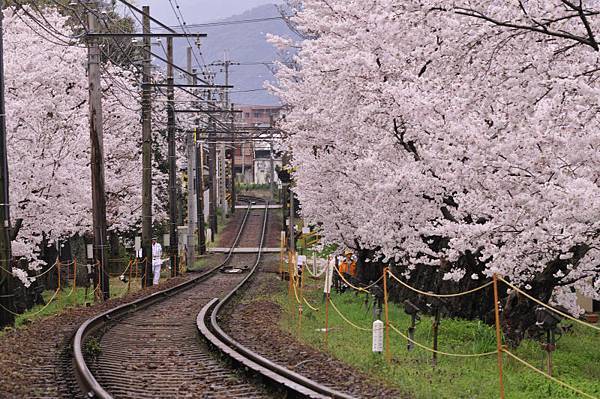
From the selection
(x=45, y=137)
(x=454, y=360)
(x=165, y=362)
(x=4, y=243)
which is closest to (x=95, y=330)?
(x=4, y=243)

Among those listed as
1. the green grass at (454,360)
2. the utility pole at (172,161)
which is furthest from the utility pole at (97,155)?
the utility pole at (172,161)

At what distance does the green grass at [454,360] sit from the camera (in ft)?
36.4

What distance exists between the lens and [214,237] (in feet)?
237

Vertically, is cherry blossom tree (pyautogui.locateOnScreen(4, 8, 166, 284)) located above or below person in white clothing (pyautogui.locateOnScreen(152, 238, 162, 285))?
above

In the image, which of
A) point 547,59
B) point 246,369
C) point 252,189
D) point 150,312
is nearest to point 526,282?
point 547,59

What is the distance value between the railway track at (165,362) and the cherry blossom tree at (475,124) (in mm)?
4137

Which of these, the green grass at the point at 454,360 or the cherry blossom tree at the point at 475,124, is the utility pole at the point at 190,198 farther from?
the cherry blossom tree at the point at 475,124

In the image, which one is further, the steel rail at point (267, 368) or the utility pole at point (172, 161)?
the utility pole at point (172, 161)

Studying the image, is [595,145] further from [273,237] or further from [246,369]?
[273,237]

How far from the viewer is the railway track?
10.5m

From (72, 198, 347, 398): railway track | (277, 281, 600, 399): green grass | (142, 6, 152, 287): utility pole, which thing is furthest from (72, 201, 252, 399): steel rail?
(277, 281, 600, 399): green grass

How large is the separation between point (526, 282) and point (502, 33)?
18.6 ft

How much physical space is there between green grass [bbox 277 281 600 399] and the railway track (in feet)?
4.99

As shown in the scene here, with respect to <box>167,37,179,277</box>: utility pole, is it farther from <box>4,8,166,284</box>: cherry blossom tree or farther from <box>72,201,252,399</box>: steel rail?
<box>72,201,252,399</box>: steel rail
